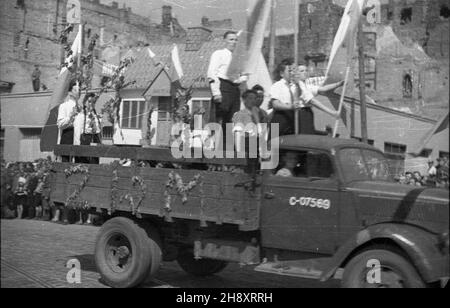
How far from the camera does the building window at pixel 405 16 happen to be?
5742mm

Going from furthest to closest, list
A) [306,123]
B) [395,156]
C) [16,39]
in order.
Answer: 1. [16,39]
2. [306,123]
3. [395,156]

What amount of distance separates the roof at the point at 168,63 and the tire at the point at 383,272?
2382 millimetres

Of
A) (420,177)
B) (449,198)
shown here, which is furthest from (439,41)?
(449,198)

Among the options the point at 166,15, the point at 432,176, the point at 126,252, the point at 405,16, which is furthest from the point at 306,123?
the point at 126,252

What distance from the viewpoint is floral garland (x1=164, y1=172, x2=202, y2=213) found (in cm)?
510

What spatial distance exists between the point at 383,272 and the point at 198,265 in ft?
8.81

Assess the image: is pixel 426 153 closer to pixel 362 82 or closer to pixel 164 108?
pixel 362 82

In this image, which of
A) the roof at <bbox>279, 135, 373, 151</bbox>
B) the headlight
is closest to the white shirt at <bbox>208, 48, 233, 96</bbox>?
the roof at <bbox>279, 135, 373, 151</bbox>

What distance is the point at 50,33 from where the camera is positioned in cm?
626

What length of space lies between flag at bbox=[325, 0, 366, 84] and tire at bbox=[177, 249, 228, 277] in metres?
2.64

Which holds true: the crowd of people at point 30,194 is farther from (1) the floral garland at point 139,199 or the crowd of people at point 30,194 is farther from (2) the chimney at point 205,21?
(2) the chimney at point 205,21

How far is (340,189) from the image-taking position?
4.61m

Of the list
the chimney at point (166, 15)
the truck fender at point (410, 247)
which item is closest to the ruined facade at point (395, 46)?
the chimney at point (166, 15)

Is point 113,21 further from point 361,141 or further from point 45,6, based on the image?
point 361,141
